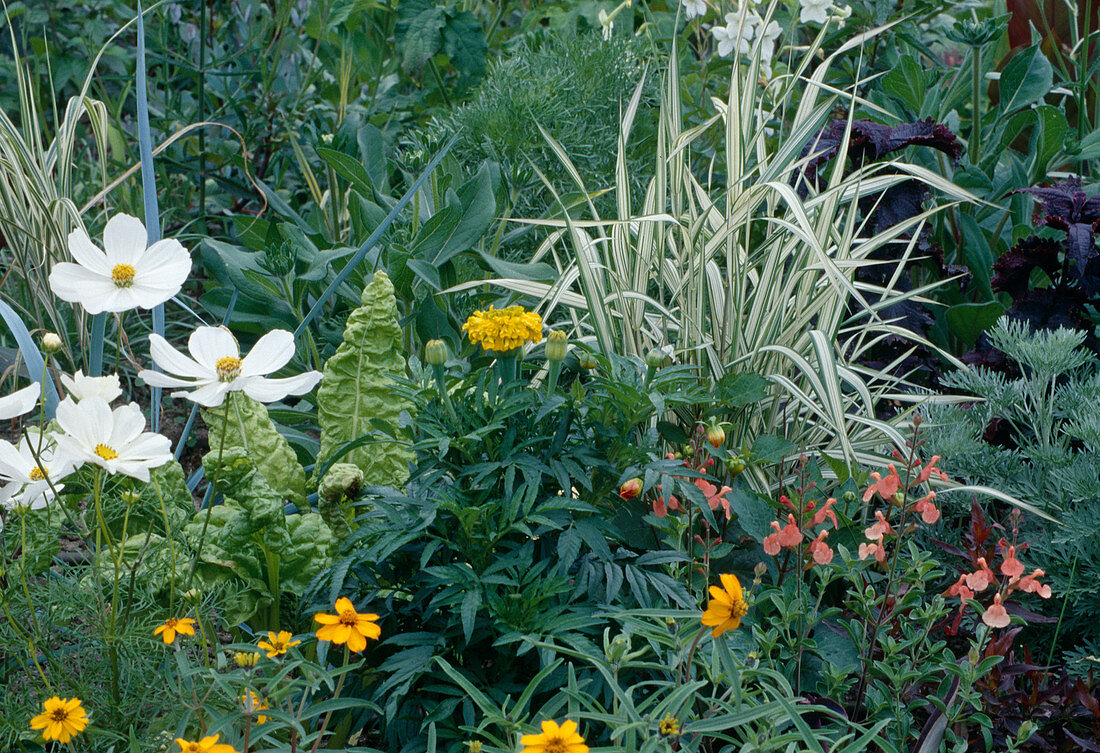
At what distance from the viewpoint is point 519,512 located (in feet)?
4.10

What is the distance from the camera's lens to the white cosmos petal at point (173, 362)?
1124mm

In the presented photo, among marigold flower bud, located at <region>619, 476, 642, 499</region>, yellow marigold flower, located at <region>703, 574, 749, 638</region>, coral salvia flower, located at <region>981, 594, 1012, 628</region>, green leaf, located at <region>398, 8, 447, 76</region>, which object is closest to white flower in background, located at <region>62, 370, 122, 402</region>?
marigold flower bud, located at <region>619, 476, 642, 499</region>

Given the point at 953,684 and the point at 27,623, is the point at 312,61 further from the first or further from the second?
the point at 953,684

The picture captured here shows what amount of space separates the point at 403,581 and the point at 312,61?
257 centimetres

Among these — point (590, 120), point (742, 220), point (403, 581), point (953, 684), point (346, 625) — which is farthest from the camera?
Result: point (590, 120)

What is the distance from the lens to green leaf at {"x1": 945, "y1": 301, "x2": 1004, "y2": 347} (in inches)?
79.6

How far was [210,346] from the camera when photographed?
1.19m

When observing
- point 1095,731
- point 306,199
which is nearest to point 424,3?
point 306,199

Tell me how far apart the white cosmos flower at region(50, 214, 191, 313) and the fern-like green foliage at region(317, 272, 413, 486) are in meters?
0.45

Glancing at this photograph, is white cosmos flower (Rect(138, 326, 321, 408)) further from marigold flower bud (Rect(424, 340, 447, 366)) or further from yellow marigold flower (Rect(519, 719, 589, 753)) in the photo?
yellow marigold flower (Rect(519, 719, 589, 753))

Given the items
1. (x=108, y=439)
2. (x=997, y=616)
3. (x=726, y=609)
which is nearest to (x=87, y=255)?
(x=108, y=439)

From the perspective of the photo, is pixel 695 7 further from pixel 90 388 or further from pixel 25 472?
pixel 25 472

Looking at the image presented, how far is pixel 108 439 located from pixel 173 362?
116mm

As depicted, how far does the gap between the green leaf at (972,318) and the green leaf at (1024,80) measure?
2.13ft
